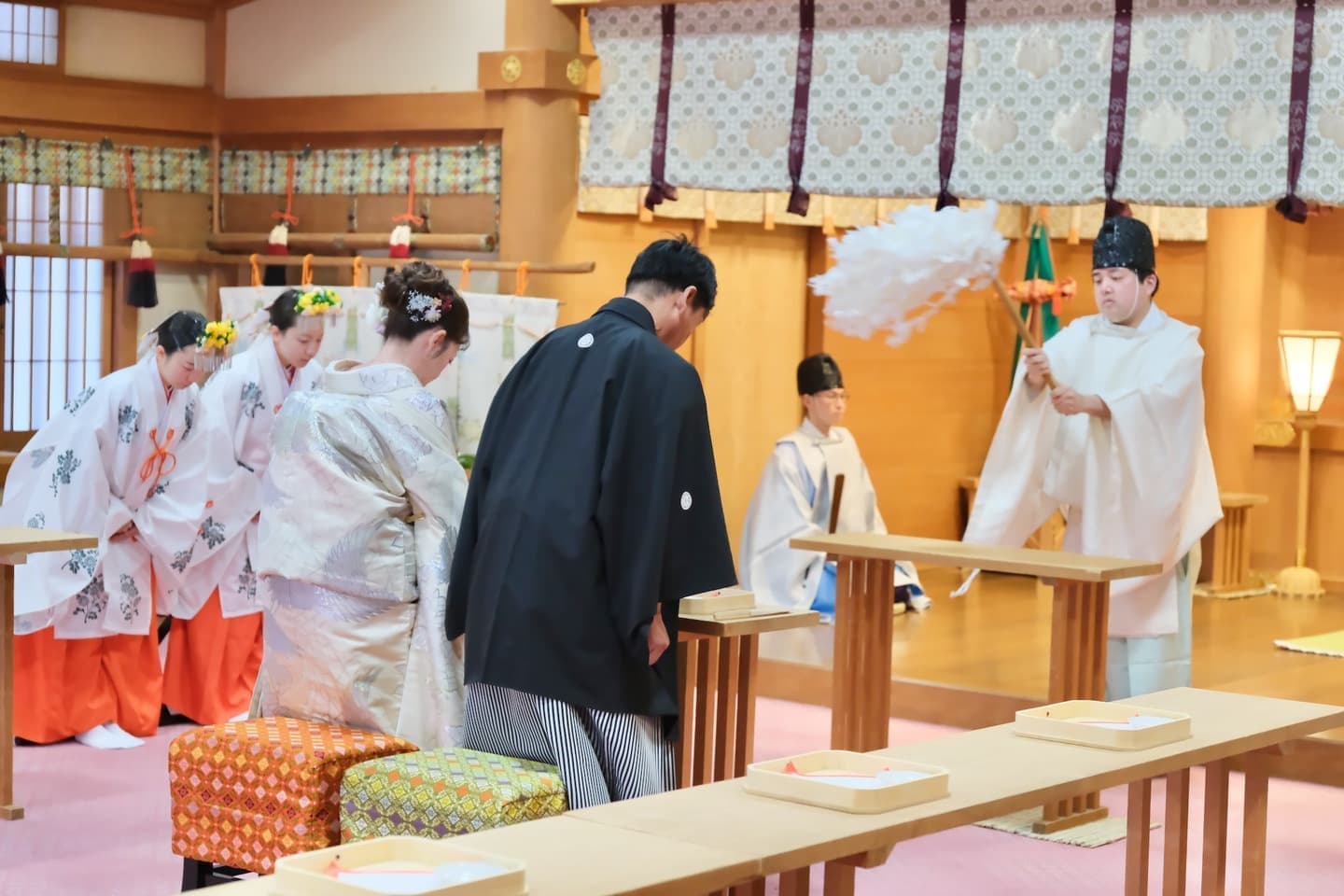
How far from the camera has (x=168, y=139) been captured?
28.9 ft

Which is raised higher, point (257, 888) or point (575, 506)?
point (575, 506)

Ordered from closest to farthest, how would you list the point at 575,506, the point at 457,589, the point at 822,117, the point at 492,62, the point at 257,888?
the point at 257,888
the point at 575,506
the point at 457,589
the point at 822,117
the point at 492,62

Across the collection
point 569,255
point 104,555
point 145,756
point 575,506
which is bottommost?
point 145,756

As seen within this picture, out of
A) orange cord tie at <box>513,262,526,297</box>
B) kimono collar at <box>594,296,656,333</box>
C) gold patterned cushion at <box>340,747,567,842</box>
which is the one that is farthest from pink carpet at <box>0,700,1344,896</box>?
orange cord tie at <box>513,262,526,297</box>

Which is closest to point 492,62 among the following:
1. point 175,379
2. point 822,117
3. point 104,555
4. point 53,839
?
point 822,117

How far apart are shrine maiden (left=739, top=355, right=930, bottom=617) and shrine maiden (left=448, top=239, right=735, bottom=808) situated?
469 cm

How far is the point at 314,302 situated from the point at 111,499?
1074 mm

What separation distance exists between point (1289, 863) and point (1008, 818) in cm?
87

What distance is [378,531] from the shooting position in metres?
4.37

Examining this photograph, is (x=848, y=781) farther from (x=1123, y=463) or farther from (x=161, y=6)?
(x=161, y=6)

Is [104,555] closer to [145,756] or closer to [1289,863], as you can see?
[145,756]

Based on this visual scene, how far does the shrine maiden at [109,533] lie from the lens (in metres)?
6.42

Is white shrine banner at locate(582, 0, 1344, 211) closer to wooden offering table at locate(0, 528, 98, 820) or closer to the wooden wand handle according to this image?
the wooden wand handle

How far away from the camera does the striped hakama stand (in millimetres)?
3836
